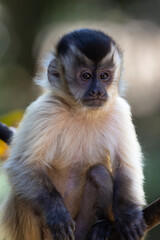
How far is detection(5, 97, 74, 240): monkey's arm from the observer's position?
4207 millimetres

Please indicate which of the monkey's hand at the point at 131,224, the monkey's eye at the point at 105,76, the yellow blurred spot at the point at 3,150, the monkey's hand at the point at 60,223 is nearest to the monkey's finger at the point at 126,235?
the monkey's hand at the point at 131,224

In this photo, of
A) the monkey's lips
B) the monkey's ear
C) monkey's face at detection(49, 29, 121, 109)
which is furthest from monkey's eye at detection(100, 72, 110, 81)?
the monkey's ear

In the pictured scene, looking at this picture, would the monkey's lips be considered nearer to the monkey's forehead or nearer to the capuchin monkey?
the capuchin monkey

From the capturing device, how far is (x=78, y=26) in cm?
1053

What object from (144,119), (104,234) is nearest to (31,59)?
(144,119)

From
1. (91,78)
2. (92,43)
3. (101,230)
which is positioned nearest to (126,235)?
(101,230)

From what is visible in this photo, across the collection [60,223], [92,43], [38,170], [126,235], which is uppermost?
[92,43]

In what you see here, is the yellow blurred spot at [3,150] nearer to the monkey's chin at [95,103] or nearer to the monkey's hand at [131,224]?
the monkey's chin at [95,103]

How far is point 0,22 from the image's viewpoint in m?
12.1

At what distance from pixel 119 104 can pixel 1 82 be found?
7.05 metres

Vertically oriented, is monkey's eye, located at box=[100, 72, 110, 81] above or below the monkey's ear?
below

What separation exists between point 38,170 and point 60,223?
546mm

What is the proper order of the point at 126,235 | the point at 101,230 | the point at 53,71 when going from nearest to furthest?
1. the point at 126,235
2. the point at 101,230
3. the point at 53,71

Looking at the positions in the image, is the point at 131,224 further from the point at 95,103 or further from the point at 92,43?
the point at 92,43
